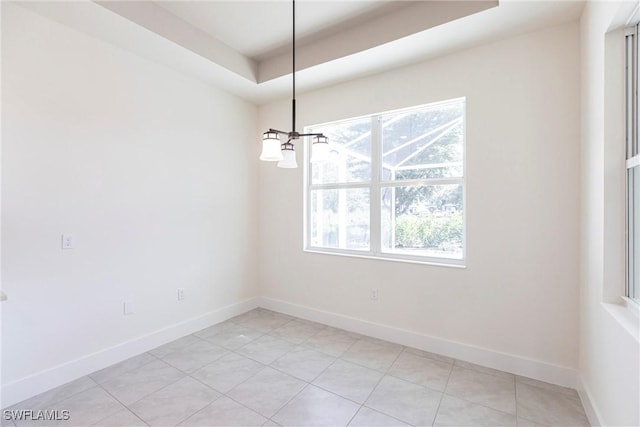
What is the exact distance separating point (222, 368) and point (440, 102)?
310cm

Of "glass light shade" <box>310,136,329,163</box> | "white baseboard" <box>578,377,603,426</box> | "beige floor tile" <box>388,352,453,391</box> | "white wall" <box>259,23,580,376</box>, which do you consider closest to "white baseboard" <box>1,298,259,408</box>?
"white wall" <box>259,23,580,376</box>

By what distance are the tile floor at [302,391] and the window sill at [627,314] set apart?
830 mm

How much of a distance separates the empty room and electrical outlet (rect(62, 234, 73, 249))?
0.06ft

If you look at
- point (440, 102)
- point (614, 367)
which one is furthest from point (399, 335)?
point (440, 102)

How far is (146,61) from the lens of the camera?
2.80 m

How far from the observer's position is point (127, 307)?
2.70 m

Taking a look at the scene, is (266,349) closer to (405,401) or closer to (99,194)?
(405,401)

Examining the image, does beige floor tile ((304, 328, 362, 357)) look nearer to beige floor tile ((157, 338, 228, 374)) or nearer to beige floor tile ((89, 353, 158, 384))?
beige floor tile ((157, 338, 228, 374))

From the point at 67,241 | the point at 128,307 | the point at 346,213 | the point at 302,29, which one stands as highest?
the point at 302,29

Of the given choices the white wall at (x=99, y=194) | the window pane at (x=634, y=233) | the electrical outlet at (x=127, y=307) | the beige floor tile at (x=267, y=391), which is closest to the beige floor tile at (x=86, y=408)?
the white wall at (x=99, y=194)

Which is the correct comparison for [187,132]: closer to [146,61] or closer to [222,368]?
[146,61]

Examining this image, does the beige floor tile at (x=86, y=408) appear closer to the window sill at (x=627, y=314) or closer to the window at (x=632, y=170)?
the window sill at (x=627, y=314)

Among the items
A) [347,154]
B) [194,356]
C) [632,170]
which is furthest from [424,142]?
[194,356]

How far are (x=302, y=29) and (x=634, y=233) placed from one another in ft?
9.42
